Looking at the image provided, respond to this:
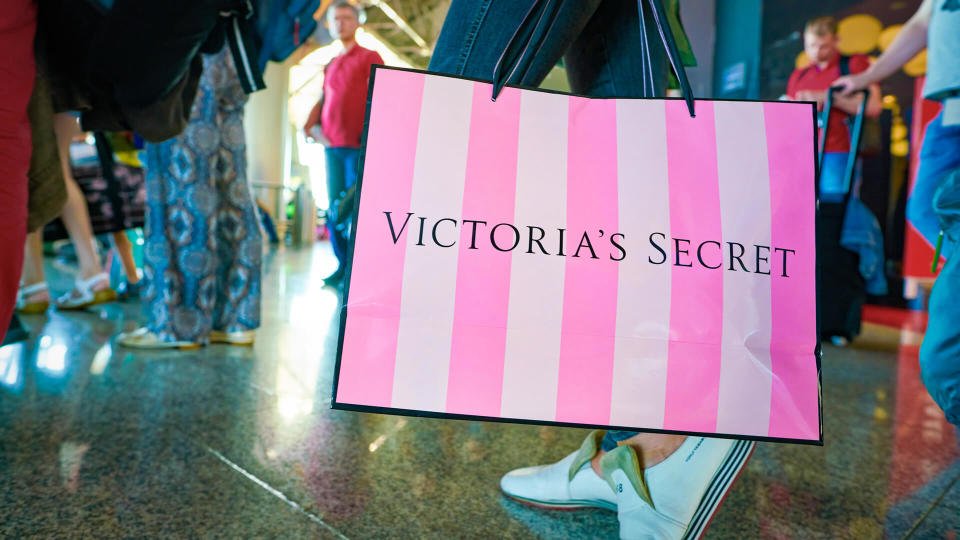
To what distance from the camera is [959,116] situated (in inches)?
35.3

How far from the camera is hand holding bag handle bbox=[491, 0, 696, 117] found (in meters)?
0.58

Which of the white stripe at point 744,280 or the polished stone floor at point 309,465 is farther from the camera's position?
the polished stone floor at point 309,465

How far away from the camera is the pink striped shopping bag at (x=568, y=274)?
0.54m

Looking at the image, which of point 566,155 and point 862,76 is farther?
point 862,76

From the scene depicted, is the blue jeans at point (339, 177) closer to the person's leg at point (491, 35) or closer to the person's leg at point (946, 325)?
the person's leg at point (491, 35)

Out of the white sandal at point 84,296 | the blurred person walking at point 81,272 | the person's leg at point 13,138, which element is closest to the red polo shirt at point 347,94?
the blurred person walking at point 81,272

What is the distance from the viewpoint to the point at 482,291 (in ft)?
1.79

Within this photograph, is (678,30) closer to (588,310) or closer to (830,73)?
(588,310)

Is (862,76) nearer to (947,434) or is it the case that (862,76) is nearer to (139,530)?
(947,434)

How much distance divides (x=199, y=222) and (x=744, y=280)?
5.11ft

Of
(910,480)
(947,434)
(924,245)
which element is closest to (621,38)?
(910,480)

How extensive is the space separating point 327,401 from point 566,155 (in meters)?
0.91

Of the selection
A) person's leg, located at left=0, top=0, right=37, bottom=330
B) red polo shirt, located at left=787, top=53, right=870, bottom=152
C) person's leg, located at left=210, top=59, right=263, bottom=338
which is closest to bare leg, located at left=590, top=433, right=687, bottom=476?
person's leg, located at left=0, top=0, right=37, bottom=330

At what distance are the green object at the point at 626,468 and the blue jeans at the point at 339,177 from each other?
224cm
